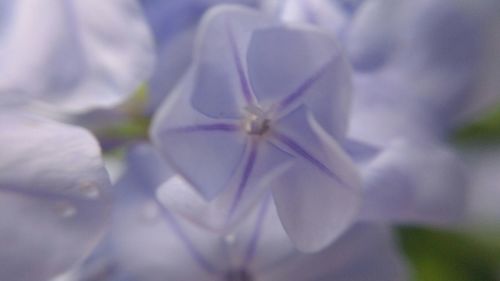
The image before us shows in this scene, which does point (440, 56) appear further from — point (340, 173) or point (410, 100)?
point (340, 173)

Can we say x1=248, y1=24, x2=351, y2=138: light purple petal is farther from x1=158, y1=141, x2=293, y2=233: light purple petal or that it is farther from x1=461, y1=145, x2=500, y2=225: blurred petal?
x1=461, y1=145, x2=500, y2=225: blurred petal

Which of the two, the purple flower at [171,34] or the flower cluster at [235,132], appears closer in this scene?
the flower cluster at [235,132]

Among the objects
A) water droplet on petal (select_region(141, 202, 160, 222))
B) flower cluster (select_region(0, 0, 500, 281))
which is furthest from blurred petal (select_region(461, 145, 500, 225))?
water droplet on petal (select_region(141, 202, 160, 222))

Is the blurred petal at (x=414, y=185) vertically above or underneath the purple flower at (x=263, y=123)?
underneath

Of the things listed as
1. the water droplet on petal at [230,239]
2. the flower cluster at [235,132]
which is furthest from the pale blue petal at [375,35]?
the water droplet on petal at [230,239]

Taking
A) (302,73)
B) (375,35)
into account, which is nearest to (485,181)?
(375,35)

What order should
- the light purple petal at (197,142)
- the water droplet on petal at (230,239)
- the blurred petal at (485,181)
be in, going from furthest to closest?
1. the blurred petal at (485,181)
2. the water droplet on petal at (230,239)
3. the light purple petal at (197,142)

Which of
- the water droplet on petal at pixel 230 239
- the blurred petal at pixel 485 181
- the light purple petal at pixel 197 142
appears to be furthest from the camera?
the blurred petal at pixel 485 181

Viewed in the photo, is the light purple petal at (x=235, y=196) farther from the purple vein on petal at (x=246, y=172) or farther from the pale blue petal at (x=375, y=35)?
the pale blue petal at (x=375, y=35)
